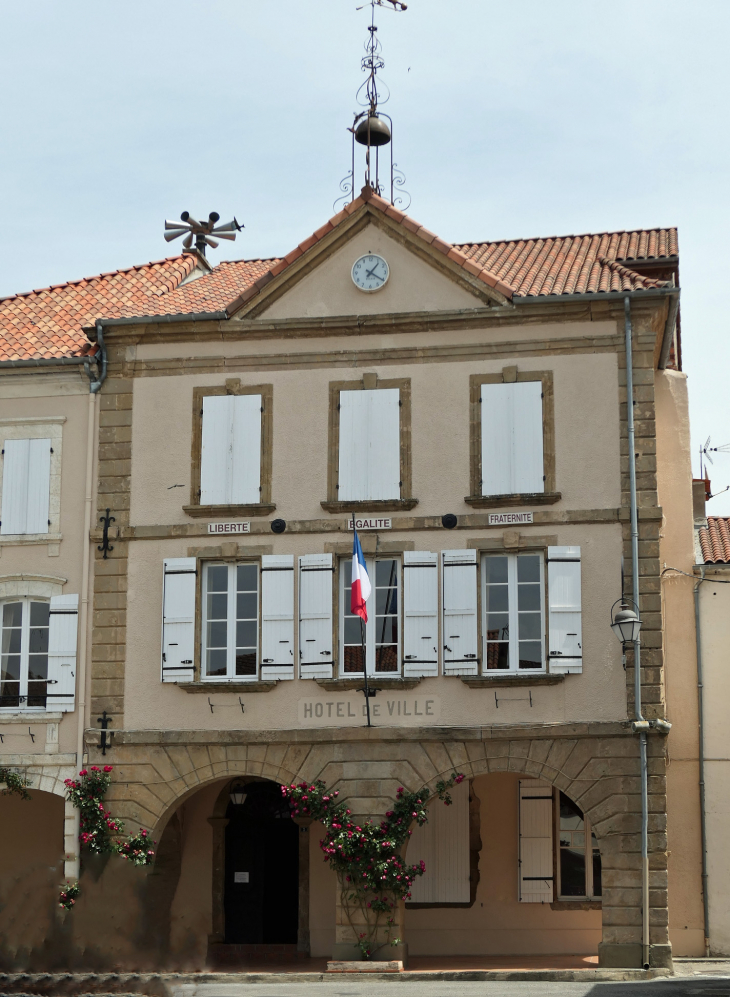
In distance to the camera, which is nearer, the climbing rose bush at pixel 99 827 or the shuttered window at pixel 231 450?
the climbing rose bush at pixel 99 827

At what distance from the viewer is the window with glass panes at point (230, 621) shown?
73.0ft

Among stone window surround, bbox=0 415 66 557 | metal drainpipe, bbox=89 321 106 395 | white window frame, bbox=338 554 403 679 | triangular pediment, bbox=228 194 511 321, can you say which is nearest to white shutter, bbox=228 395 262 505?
triangular pediment, bbox=228 194 511 321

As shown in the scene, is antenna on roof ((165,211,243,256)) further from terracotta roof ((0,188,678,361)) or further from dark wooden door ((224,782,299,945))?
dark wooden door ((224,782,299,945))

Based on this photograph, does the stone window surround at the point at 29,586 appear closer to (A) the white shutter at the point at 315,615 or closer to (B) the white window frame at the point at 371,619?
(A) the white shutter at the point at 315,615

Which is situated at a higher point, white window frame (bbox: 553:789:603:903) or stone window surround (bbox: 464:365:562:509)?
stone window surround (bbox: 464:365:562:509)

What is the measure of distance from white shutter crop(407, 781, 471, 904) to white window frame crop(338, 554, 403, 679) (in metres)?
2.64

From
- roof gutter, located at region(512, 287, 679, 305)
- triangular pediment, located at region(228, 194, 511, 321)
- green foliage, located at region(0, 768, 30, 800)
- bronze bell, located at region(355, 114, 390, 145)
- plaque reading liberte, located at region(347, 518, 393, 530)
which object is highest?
bronze bell, located at region(355, 114, 390, 145)

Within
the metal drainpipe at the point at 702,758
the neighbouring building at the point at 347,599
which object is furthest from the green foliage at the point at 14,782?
the metal drainpipe at the point at 702,758

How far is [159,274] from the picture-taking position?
26000 millimetres

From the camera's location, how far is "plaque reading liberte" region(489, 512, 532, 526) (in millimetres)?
21922

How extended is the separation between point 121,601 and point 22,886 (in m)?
4.09

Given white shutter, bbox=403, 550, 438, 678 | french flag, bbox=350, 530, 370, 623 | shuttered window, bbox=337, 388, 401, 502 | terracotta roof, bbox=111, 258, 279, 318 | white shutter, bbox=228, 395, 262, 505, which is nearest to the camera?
french flag, bbox=350, 530, 370, 623

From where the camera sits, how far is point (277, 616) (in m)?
22.2

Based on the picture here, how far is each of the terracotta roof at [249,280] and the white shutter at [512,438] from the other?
131 centimetres
